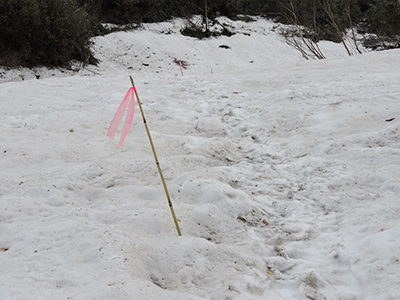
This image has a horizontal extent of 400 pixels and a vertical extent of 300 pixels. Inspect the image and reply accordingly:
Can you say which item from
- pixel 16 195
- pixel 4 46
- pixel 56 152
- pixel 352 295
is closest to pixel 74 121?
pixel 56 152

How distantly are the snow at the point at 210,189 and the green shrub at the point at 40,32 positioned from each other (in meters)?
3.90

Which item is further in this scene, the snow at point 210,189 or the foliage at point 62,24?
the foliage at point 62,24

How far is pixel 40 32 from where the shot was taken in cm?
1178

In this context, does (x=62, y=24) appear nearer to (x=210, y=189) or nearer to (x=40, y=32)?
(x=40, y=32)

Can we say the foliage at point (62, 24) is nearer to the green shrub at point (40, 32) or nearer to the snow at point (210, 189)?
the green shrub at point (40, 32)

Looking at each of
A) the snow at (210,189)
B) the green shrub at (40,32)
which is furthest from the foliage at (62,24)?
the snow at (210,189)

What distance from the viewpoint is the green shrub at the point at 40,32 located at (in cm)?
1115

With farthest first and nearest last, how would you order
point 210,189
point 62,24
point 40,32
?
point 62,24 → point 40,32 → point 210,189

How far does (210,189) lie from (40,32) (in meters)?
11.2

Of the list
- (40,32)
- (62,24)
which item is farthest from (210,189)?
(62,24)

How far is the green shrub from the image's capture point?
11148mm

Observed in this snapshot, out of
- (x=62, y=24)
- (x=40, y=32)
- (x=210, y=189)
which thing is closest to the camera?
(x=210, y=189)

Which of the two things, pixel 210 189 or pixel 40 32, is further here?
pixel 40 32

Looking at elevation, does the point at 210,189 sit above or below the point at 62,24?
below
